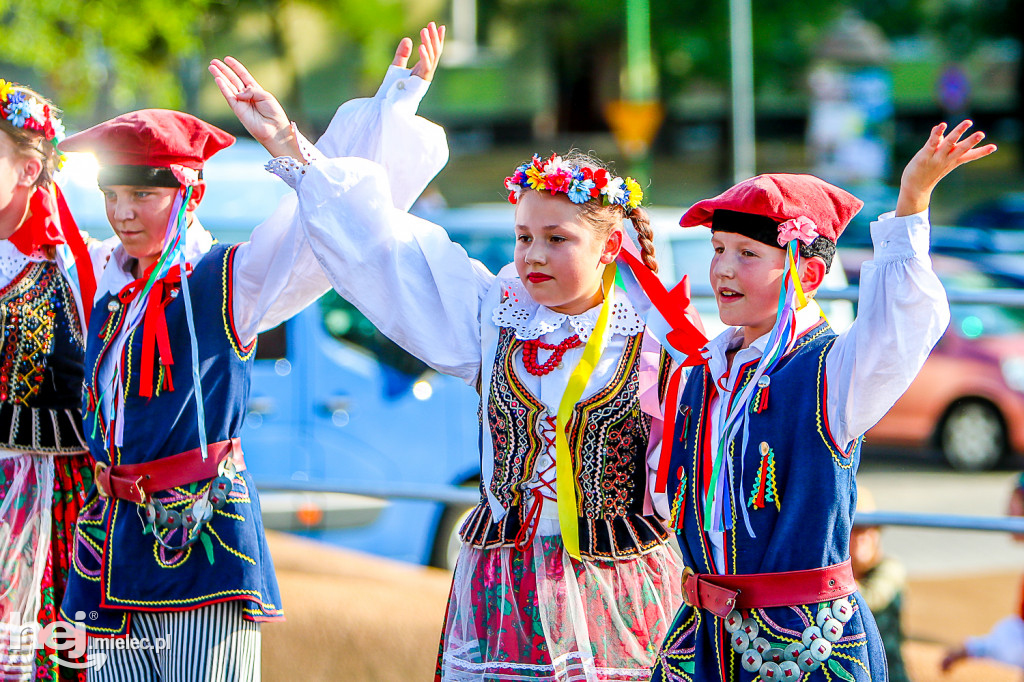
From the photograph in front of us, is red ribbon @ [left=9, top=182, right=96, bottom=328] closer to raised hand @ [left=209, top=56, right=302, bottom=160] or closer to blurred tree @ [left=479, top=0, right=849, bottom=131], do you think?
raised hand @ [left=209, top=56, right=302, bottom=160]

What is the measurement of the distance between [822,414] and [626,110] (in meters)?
16.9

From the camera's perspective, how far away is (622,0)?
64.6ft

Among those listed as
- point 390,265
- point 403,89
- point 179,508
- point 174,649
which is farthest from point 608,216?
point 174,649

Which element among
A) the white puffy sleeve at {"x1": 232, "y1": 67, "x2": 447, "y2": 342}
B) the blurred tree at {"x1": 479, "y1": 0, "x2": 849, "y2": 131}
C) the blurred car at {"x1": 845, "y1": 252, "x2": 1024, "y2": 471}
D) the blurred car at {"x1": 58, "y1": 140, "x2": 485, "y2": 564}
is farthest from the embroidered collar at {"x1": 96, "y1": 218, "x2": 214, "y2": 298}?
the blurred tree at {"x1": 479, "y1": 0, "x2": 849, "y2": 131}

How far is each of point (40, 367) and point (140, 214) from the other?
0.50 metres

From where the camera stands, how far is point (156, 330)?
2.51 meters

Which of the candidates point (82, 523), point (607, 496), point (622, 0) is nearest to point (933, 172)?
point (607, 496)

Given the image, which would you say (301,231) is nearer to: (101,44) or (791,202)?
(791,202)

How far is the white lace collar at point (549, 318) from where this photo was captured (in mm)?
2398

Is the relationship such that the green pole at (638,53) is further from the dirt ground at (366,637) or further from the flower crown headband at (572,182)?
the flower crown headband at (572,182)

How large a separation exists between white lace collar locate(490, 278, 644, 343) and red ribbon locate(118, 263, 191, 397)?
0.71m

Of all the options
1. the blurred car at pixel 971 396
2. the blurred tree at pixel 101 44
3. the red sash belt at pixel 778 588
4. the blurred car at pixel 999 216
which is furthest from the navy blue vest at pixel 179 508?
the blurred car at pixel 999 216

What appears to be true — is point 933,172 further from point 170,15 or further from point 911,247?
point 170,15

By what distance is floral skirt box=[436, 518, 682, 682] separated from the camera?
2332mm
